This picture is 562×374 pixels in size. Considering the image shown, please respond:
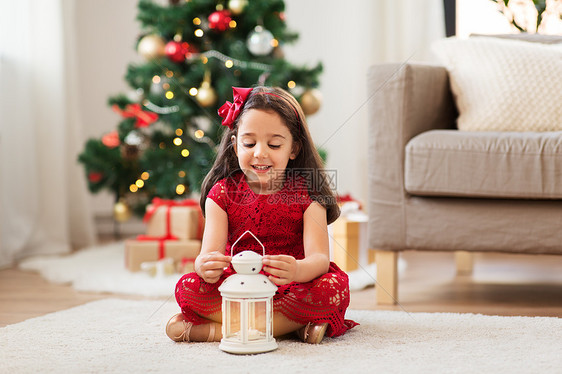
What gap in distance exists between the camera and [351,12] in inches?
142

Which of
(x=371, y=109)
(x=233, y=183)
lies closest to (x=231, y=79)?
(x=371, y=109)

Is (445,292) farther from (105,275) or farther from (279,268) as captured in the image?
(105,275)

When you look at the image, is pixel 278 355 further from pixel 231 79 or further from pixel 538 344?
pixel 231 79

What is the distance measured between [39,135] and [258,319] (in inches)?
80.4

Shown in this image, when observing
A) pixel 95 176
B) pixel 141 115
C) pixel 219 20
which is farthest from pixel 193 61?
pixel 95 176

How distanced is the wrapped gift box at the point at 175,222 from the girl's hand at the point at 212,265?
1105 millimetres

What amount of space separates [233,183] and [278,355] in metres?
0.40

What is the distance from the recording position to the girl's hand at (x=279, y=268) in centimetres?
115

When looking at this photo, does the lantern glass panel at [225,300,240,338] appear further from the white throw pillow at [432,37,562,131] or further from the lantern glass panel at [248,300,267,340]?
the white throw pillow at [432,37,562,131]

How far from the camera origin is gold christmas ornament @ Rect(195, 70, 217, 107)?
8.11ft

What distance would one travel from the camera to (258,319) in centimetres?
117

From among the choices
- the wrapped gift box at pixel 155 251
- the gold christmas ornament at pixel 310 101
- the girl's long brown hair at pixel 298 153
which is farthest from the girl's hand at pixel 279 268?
the gold christmas ornament at pixel 310 101

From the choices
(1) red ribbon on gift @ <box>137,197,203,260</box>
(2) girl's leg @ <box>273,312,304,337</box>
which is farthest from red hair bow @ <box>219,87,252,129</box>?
(1) red ribbon on gift @ <box>137,197,203,260</box>

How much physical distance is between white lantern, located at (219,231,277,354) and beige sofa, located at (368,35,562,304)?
63cm
